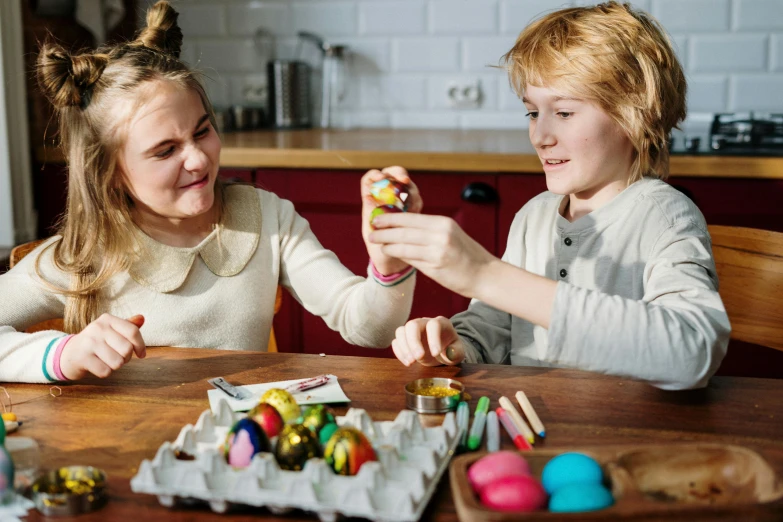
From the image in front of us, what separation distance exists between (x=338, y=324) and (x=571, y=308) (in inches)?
24.0

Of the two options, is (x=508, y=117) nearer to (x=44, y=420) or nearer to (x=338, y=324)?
(x=338, y=324)

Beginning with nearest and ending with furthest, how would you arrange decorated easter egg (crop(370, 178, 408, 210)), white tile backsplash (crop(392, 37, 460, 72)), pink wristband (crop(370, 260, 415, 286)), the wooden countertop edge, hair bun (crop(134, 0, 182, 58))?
decorated easter egg (crop(370, 178, 408, 210)), pink wristband (crop(370, 260, 415, 286)), hair bun (crop(134, 0, 182, 58)), the wooden countertop edge, white tile backsplash (crop(392, 37, 460, 72))

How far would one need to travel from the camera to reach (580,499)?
0.72 m

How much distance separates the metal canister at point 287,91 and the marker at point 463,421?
2251mm

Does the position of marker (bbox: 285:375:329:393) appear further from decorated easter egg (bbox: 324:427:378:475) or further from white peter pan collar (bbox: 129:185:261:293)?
white peter pan collar (bbox: 129:185:261:293)

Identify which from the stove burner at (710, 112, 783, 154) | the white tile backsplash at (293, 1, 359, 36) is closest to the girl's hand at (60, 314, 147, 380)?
the stove burner at (710, 112, 783, 154)

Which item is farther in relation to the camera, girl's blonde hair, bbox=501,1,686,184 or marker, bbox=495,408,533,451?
girl's blonde hair, bbox=501,1,686,184

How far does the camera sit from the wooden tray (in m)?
0.70

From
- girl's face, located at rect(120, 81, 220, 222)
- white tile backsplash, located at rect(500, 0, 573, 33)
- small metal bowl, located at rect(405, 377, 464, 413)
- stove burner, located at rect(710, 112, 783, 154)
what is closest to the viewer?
small metal bowl, located at rect(405, 377, 464, 413)

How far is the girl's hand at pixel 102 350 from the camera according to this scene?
3.87 feet

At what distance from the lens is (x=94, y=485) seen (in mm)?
836

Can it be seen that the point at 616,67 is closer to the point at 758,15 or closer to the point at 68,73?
the point at 68,73

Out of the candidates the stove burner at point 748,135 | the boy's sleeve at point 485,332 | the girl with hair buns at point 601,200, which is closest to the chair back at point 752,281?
the girl with hair buns at point 601,200

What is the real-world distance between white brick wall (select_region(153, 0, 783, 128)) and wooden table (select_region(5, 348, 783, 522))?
6.31 ft
